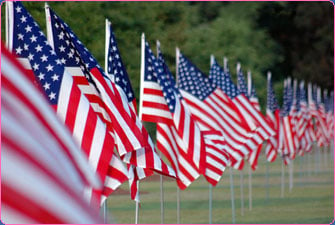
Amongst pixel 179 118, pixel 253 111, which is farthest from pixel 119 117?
pixel 253 111

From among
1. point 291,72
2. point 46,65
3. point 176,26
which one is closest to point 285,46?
point 291,72

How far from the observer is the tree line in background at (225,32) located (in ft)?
121

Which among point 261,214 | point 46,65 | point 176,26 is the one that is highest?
point 176,26

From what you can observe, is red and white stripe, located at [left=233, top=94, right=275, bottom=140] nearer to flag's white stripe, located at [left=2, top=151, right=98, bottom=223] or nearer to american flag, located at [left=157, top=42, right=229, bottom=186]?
american flag, located at [left=157, top=42, right=229, bottom=186]

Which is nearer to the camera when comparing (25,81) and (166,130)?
(25,81)

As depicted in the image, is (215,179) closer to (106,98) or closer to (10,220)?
(106,98)

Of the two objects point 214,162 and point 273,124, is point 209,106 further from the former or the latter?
point 273,124

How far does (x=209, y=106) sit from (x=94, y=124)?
36.8 ft

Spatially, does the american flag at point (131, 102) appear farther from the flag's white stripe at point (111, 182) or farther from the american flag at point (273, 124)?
the american flag at point (273, 124)

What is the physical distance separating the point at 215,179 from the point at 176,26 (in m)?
37.2

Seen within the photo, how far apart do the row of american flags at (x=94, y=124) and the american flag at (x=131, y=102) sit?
0.6 inches

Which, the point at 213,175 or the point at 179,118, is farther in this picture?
the point at 213,175

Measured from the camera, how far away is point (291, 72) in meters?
95.9

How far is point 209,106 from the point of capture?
21.2m
